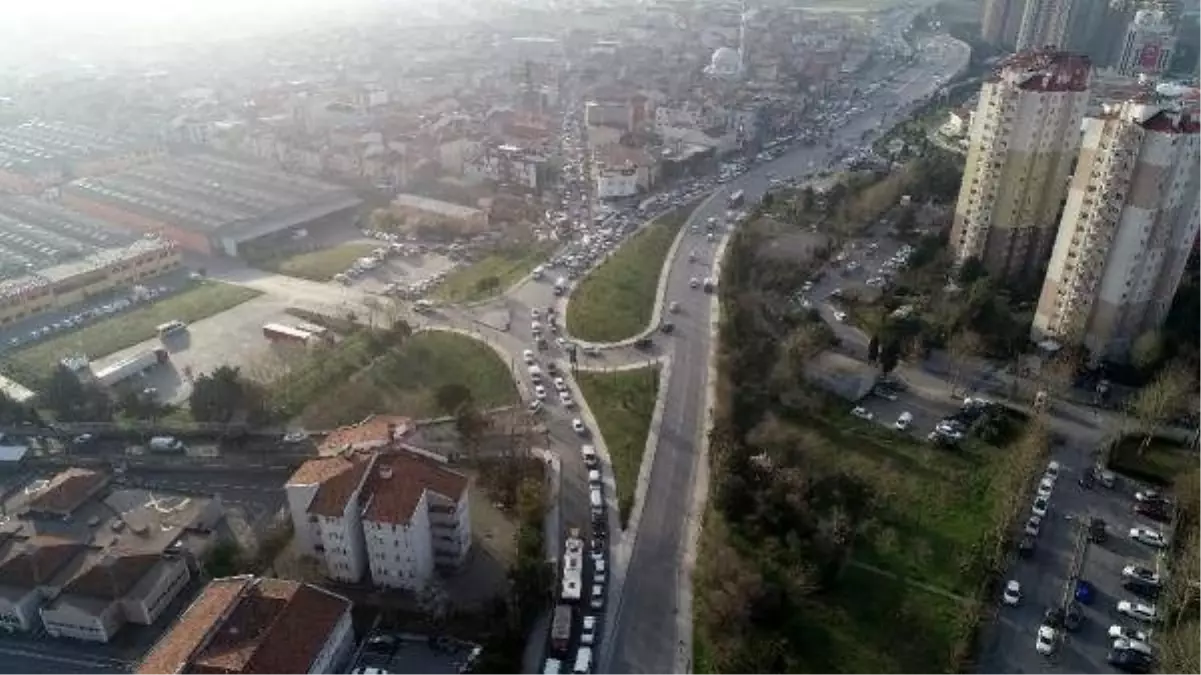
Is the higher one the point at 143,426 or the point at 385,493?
the point at 385,493

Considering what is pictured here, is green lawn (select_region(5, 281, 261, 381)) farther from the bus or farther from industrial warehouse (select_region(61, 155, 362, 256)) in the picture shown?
industrial warehouse (select_region(61, 155, 362, 256))

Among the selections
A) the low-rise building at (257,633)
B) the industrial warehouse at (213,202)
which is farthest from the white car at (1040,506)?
the industrial warehouse at (213,202)

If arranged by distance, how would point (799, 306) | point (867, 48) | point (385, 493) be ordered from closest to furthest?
point (385, 493) → point (799, 306) → point (867, 48)

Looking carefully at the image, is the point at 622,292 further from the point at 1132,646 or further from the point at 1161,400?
the point at 1132,646

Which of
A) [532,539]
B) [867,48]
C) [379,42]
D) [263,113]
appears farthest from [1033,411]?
[379,42]

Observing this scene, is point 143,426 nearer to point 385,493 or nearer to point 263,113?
point 385,493

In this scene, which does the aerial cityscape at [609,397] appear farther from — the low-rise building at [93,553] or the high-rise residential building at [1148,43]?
the high-rise residential building at [1148,43]

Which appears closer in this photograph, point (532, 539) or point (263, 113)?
point (532, 539)
